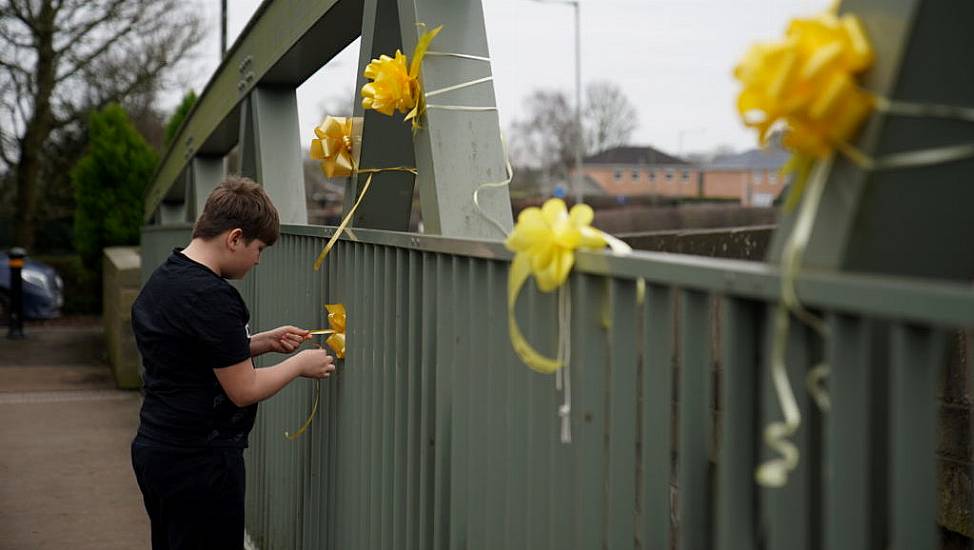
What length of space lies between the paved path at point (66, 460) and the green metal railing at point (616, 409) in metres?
2.47

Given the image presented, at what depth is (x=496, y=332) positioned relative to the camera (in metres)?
2.27

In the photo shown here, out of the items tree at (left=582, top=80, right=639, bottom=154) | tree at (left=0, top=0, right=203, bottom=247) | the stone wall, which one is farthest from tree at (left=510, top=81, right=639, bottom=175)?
the stone wall

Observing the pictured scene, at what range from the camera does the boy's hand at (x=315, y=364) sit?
128 inches

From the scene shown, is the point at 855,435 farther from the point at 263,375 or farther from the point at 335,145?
the point at 335,145

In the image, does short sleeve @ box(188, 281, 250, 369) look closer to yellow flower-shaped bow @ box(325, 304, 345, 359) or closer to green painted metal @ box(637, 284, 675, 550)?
yellow flower-shaped bow @ box(325, 304, 345, 359)

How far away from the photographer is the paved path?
5.53 metres

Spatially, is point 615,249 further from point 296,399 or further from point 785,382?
point 296,399

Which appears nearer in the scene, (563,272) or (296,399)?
(563,272)

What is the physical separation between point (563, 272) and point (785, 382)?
1.90 feet

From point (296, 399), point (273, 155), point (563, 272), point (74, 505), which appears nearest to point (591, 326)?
point (563, 272)

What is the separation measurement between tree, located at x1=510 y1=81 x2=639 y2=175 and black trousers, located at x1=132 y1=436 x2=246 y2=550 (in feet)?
216

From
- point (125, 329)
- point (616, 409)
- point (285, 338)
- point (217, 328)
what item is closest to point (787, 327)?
point (616, 409)

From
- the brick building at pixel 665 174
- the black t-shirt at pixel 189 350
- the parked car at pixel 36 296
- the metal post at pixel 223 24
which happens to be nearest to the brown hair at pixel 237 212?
the black t-shirt at pixel 189 350

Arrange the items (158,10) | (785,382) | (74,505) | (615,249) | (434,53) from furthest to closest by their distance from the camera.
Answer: (158,10)
(74,505)
(434,53)
(615,249)
(785,382)
